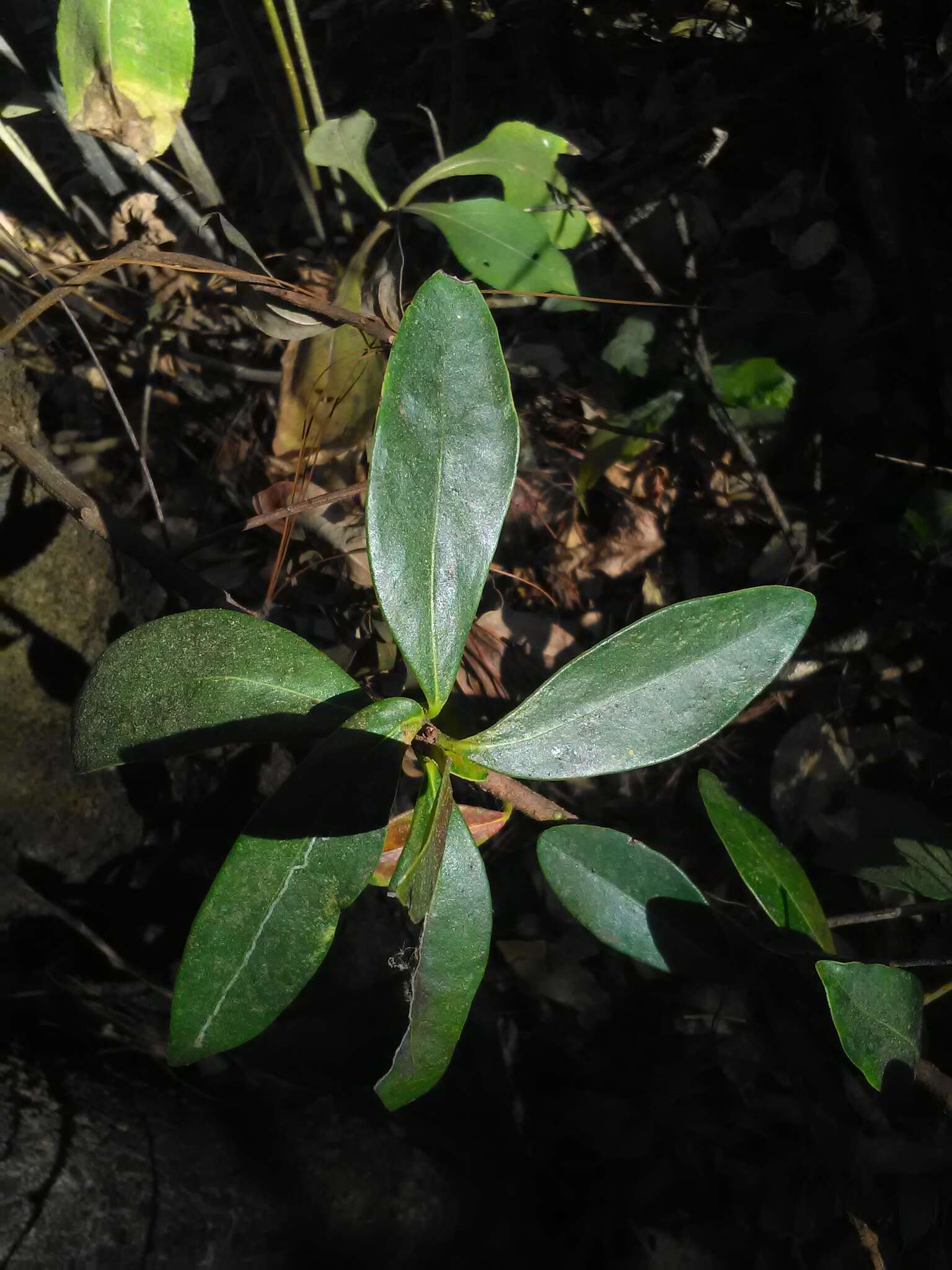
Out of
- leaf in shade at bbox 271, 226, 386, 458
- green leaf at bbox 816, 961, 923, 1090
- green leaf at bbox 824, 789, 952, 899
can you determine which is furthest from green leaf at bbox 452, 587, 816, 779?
leaf in shade at bbox 271, 226, 386, 458

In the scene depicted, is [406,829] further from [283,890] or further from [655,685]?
[655,685]

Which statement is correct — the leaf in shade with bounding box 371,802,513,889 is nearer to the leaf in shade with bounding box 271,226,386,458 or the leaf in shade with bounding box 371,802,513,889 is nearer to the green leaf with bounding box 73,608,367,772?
the green leaf with bounding box 73,608,367,772

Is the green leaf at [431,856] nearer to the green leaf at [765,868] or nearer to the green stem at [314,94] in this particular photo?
the green leaf at [765,868]

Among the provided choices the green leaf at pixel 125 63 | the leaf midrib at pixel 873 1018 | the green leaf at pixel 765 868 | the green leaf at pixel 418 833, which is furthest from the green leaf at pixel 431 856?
the green leaf at pixel 125 63

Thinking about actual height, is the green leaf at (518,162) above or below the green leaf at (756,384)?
above

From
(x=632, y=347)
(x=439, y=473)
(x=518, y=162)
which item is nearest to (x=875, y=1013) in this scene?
(x=439, y=473)
